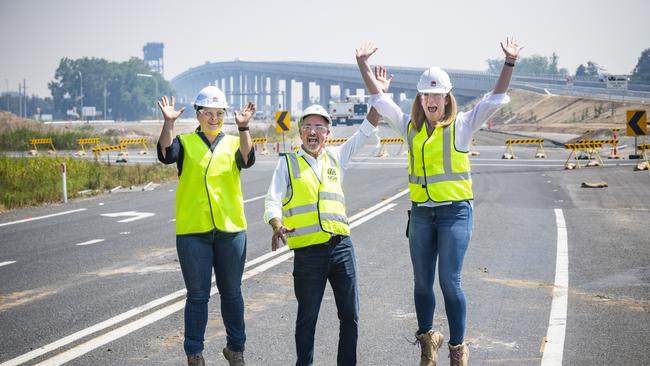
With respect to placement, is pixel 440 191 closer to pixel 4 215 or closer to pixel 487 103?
pixel 487 103

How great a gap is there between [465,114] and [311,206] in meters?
1.44

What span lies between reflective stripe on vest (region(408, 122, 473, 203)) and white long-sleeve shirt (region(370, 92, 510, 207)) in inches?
1.9

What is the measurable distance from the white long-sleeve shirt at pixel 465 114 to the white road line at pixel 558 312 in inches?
65.3

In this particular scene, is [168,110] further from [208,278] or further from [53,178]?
[53,178]

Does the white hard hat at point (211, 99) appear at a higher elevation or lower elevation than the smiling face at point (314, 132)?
higher

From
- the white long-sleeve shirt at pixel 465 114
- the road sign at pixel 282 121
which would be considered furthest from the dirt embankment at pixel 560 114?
the white long-sleeve shirt at pixel 465 114

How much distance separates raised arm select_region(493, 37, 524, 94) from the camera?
20.8 feet

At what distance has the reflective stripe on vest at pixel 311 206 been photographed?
592 cm

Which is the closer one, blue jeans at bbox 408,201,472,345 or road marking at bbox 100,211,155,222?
blue jeans at bbox 408,201,472,345

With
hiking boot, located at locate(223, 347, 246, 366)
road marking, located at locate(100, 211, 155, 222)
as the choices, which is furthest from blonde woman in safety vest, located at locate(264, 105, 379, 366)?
road marking, located at locate(100, 211, 155, 222)

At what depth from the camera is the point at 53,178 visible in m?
26.0

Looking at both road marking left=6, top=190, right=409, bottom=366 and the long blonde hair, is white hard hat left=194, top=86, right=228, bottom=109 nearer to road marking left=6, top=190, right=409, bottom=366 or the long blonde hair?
the long blonde hair

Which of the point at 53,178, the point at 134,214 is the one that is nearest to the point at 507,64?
the point at 134,214

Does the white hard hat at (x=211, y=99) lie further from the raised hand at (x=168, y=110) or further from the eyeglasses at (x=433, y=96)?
the eyeglasses at (x=433, y=96)
